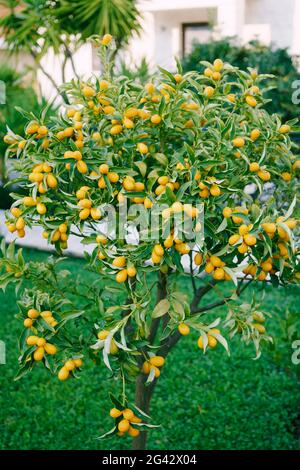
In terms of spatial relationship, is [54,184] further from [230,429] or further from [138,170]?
[230,429]

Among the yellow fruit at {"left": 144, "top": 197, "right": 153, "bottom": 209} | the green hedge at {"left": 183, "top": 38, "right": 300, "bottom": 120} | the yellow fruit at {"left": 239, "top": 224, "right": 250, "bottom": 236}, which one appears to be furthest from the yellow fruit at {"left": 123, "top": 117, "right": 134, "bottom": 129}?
the green hedge at {"left": 183, "top": 38, "right": 300, "bottom": 120}

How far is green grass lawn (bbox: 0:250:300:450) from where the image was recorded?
9.61ft

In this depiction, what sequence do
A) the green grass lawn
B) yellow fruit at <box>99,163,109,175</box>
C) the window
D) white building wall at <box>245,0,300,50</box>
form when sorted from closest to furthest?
yellow fruit at <box>99,163,109,175</box> < the green grass lawn < white building wall at <box>245,0,300,50</box> < the window

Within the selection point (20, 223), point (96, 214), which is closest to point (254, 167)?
point (96, 214)

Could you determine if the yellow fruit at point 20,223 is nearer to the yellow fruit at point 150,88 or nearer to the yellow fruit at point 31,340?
the yellow fruit at point 31,340

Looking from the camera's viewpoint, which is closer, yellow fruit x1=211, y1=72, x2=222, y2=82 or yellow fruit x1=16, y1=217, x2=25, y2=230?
yellow fruit x1=16, y1=217, x2=25, y2=230

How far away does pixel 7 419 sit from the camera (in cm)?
314

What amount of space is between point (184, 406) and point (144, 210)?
1861mm

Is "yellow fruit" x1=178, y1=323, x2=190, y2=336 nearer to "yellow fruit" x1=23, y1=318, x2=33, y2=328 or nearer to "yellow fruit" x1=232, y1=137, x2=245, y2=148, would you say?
"yellow fruit" x1=23, y1=318, x2=33, y2=328

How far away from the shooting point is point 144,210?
1.69 meters

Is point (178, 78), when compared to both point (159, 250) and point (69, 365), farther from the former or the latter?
point (69, 365)

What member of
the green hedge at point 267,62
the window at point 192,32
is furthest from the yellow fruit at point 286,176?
the window at point 192,32

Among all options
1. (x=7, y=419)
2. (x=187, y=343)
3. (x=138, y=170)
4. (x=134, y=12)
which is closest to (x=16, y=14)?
(x=134, y=12)

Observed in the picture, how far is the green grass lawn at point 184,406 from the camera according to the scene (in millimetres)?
2928
